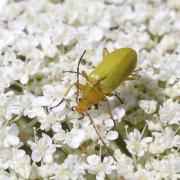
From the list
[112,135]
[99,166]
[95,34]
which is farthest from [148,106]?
[95,34]

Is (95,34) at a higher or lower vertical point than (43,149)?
higher

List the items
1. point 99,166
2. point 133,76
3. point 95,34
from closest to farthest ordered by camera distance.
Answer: point 99,166, point 133,76, point 95,34

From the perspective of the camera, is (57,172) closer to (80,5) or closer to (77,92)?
(77,92)

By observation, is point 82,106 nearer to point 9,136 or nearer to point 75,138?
point 75,138

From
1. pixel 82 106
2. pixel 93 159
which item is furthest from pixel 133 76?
pixel 93 159

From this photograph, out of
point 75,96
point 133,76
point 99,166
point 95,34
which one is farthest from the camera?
point 95,34

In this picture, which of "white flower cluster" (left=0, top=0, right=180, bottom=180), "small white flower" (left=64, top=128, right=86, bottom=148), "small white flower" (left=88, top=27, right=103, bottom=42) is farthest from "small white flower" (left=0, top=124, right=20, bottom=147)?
"small white flower" (left=88, top=27, right=103, bottom=42)

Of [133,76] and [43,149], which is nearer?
[43,149]

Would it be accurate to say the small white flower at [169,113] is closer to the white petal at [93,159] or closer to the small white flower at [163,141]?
the small white flower at [163,141]
